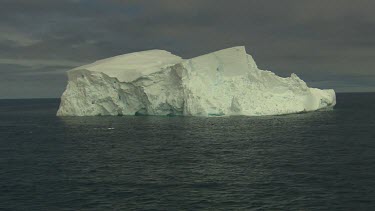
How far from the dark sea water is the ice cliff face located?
13680mm

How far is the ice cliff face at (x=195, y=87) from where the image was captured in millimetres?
64500

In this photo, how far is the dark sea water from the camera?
20.9 metres

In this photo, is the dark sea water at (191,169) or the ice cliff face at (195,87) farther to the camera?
the ice cliff face at (195,87)

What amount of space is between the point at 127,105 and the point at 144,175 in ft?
147

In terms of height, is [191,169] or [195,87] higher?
[195,87]

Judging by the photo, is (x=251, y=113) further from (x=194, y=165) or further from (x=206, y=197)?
(x=206, y=197)

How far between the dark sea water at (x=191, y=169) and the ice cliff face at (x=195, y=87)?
1368cm

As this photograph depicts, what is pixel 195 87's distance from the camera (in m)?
63.6

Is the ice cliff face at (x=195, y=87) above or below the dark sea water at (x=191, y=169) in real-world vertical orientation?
above

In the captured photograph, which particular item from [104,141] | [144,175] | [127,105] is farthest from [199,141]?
[127,105]

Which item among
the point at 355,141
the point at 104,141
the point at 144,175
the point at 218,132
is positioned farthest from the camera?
the point at 218,132

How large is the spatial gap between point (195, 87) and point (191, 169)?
3565cm

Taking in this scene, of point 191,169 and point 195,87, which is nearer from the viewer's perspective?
point 191,169

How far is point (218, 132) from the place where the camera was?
161 ft
